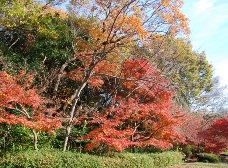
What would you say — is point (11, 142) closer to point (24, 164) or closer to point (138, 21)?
point (24, 164)

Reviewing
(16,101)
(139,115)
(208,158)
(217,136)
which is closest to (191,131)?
(217,136)

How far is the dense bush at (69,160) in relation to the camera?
27.9 ft

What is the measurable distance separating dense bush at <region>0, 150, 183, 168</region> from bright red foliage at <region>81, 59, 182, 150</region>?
2.12 ft

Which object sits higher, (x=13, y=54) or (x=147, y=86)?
(x=13, y=54)

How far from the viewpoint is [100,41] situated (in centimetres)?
1373

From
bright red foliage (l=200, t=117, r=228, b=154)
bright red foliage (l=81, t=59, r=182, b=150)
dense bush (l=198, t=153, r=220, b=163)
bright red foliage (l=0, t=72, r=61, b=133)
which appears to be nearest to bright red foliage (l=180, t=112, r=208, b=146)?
bright red foliage (l=200, t=117, r=228, b=154)

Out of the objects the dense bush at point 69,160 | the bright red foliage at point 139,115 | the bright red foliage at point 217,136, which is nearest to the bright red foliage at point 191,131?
the bright red foliage at point 217,136

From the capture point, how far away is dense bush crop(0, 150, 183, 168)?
335 inches

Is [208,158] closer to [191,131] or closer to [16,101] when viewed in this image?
[191,131]

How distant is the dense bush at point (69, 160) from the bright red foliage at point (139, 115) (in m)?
0.65

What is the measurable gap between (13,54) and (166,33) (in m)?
7.76

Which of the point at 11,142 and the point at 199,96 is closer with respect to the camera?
the point at 11,142

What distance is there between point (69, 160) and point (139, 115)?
17.2 ft

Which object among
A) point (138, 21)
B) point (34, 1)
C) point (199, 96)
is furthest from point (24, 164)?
point (199, 96)
